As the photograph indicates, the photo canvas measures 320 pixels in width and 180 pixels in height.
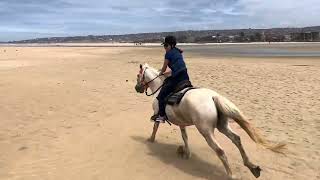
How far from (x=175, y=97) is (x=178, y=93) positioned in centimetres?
10

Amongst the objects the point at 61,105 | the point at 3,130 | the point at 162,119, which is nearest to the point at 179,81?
the point at 162,119

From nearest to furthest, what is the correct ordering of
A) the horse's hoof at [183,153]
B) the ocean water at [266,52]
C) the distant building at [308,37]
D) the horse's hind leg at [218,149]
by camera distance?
the horse's hind leg at [218,149], the horse's hoof at [183,153], the ocean water at [266,52], the distant building at [308,37]

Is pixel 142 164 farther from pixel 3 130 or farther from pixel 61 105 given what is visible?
pixel 61 105

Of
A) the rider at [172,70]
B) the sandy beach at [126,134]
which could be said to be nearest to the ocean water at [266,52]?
the sandy beach at [126,134]

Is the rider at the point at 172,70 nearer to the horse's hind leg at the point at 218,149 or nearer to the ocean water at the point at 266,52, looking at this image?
the horse's hind leg at the point at 218,149

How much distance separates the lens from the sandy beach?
8.55 metres

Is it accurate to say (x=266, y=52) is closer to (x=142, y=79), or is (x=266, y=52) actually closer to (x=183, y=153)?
(x=142, y=79)

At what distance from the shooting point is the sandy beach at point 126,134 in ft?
28.1

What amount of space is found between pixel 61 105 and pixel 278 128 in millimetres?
7114

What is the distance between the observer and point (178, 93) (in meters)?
8.85

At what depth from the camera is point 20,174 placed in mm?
8312

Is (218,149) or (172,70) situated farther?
(172,70)

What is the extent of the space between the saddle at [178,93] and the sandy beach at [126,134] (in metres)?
1.27

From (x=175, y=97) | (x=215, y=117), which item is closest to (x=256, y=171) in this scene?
(x=215, y=117)
